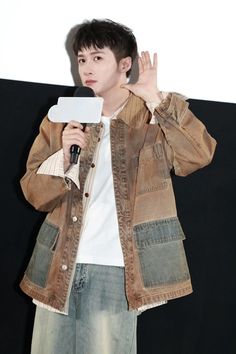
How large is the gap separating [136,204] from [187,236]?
58cm

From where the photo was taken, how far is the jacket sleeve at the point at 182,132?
4.77ft

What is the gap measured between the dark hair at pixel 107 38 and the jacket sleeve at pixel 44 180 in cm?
26

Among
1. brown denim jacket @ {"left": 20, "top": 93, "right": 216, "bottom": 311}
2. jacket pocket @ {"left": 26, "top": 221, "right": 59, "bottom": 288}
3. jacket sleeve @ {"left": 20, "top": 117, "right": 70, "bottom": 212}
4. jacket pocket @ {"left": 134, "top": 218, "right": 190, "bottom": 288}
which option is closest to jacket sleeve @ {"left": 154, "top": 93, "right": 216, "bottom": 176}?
brown denim jacket @ {"left": 20, "top": 93, "right": 216, "bottom": 311}

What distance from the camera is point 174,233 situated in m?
1.47

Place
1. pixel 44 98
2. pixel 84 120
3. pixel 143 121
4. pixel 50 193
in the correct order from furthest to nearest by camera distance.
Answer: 1. pixel 44 98
2. pixel 143 121
3. pixel 50 193
4. pixel 84 120

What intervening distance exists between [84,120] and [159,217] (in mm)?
349

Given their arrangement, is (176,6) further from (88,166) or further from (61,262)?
(61,262)

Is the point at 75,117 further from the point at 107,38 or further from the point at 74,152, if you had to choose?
the point at 107,38

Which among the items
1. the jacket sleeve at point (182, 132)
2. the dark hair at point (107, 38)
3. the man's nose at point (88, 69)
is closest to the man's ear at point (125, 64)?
the dark hair at point (107, 38)

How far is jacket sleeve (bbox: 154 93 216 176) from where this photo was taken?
57.3 inches

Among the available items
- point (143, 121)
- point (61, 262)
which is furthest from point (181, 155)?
point (61, 262)

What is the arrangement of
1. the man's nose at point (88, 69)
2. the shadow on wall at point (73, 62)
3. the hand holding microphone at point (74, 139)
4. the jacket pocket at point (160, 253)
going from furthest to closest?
the shadow on wall at point (73, 62) → the man's nose at point (88, 69) → the jacket pocket at point (160, 253) → the hand holding microphone at point (74, 139)

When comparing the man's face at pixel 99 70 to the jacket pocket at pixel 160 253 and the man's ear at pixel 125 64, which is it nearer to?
the man's ear at pixel 125 64

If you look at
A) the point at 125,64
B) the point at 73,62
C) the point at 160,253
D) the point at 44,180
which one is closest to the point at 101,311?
the point at 160,253
